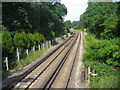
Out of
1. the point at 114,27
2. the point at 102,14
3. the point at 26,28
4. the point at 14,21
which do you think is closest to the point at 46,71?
the point at 114,27

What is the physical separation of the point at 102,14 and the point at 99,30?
10.6ft

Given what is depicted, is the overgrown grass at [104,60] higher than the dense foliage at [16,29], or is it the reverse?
the dense foliage at [16,29]

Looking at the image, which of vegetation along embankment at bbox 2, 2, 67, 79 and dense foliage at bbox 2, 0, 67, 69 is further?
dense foliage at bbox 2, 0, 67, 69

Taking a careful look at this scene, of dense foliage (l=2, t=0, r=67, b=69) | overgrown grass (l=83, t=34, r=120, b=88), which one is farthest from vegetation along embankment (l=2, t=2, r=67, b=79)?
overgrown grass (l=83, t=34, r=120, b=88)

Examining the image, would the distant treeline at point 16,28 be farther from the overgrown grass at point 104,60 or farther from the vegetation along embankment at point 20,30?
Answer: the overgrown grass at point 104,60

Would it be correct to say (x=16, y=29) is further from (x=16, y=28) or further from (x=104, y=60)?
(x=104, y=60)

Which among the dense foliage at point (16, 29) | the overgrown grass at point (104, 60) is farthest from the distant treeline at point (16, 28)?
the overgrown grass at point (104, 60)

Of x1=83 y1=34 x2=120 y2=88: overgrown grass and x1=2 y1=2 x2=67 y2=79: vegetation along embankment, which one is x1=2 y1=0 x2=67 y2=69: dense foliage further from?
x1=83 y1=34 x2=120 y2=88: overgrown grass

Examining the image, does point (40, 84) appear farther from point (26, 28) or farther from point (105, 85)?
point (26, 28)

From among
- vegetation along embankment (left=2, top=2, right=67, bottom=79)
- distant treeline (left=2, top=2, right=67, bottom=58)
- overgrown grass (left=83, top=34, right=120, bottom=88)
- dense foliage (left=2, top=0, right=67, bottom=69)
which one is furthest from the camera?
distant treeline (left=2, top=2, right=67, bottom=58)

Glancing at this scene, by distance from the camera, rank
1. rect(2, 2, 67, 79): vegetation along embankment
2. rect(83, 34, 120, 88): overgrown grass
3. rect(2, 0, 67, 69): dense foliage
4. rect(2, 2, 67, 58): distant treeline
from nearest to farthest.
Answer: rect(83, 34, 120, 88): overgrown grass
rect(2, 2, 67, 79): vegetation along embankment
rect(2, 0, 67, 69): dense foliage
rect(2, 2, 67, 58): distant treeline

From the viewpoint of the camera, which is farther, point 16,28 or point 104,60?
point 16,28

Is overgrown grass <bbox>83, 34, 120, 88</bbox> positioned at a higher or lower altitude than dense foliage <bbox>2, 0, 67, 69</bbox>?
lower

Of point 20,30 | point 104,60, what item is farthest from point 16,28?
point 104,60
